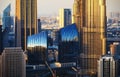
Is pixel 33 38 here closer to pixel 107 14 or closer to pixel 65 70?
pixel 65 70

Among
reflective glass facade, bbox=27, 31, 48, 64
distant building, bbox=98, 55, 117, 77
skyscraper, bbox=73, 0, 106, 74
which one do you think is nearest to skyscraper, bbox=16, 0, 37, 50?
reflective glass facade, bbox=27, 31, 48, 64

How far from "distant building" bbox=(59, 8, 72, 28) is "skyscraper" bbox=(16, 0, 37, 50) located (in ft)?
1.12

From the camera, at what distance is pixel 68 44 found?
4.39m

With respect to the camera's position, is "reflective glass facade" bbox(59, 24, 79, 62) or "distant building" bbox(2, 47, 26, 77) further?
"reflective glass facade" bbox(59, 24, 79, 62)

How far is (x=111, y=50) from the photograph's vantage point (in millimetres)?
4316

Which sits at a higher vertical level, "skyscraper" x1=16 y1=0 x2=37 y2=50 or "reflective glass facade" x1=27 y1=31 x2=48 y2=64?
"skyscraper" x1=16 y1=0 x2=37 y2=50

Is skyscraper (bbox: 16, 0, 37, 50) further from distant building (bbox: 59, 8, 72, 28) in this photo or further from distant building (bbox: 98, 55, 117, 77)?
distant building (bbox: 98, 55, 117, 77)

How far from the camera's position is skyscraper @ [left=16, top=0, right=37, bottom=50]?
433 centimetres

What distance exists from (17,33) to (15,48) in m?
0.20

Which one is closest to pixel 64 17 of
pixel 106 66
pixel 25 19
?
pixel 25 19

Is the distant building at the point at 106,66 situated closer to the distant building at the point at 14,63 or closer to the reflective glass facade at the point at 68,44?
the reflective glass facade at the point at 68,44

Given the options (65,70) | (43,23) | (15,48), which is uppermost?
(43,23)

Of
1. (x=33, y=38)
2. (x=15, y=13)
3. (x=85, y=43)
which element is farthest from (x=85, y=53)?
(x=15, y=13)

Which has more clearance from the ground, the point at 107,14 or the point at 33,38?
the point at 107,14
